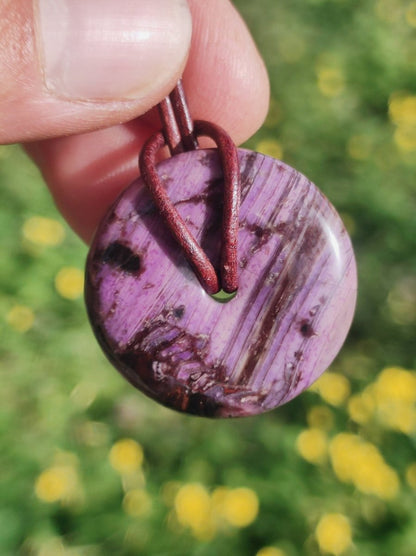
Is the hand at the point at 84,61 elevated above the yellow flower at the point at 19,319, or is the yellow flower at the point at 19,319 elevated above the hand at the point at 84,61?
the hand at the point at 84,61

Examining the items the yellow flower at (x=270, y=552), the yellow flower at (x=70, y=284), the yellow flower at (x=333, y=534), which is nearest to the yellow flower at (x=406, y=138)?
the yellow flower at (x=70, y=284)

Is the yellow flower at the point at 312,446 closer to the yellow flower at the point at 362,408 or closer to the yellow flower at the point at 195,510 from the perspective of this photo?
the yellow flower at the point at 362,408

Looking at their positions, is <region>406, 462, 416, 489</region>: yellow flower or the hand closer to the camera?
the hand

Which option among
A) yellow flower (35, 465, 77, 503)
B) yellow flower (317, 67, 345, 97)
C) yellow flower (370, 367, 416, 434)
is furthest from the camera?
yellow flower (317, 67, 345, 97)

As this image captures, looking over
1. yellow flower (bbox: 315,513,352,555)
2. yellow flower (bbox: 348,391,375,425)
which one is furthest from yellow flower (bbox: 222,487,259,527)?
yellow flower (bbox: 348,391,375,425)

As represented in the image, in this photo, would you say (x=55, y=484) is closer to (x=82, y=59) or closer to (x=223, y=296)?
(x=223, y=296)

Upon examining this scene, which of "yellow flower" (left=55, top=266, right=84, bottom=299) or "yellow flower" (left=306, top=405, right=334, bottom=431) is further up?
"yellow flower" (left=55, top=266, right=84, bottom=299)

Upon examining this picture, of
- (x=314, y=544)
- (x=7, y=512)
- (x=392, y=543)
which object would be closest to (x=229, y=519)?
(x=314, y=544)

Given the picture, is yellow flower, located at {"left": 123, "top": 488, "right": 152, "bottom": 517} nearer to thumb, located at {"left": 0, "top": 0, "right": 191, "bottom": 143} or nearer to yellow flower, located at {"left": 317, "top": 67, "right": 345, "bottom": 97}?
thumb, located at {"left": 0, "top": 0, "right": 191, "bottom": 143}
